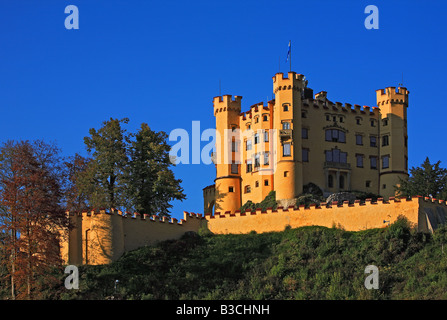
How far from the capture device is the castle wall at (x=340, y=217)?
75.1 metres

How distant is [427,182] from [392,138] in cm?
1332

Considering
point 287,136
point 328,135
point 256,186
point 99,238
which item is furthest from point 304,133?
point 99,238

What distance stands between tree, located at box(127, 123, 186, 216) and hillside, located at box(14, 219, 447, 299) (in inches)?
333

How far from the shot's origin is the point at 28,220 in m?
68.1

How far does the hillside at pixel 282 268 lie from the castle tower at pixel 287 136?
59.3 feet

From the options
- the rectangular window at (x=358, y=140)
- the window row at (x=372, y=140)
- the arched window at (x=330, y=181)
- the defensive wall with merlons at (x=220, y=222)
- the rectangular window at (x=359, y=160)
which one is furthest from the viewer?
the rectangular window at (x=358, y=140)

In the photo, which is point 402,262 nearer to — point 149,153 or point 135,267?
point 135,267

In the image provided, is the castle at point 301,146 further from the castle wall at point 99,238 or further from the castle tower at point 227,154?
the castle wall at point 99,238

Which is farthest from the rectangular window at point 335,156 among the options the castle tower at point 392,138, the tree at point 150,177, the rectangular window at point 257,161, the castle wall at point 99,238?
the castle wall at point 99,238

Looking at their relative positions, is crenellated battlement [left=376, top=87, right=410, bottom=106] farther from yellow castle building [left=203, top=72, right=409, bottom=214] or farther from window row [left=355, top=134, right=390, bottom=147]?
window row [left=355, top=134, right=390, bottom=147]

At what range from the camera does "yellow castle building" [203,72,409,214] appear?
98.6m

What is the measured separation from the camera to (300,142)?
324 ft

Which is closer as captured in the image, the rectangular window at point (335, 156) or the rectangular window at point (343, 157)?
the rectangular window at point (335, 156)
